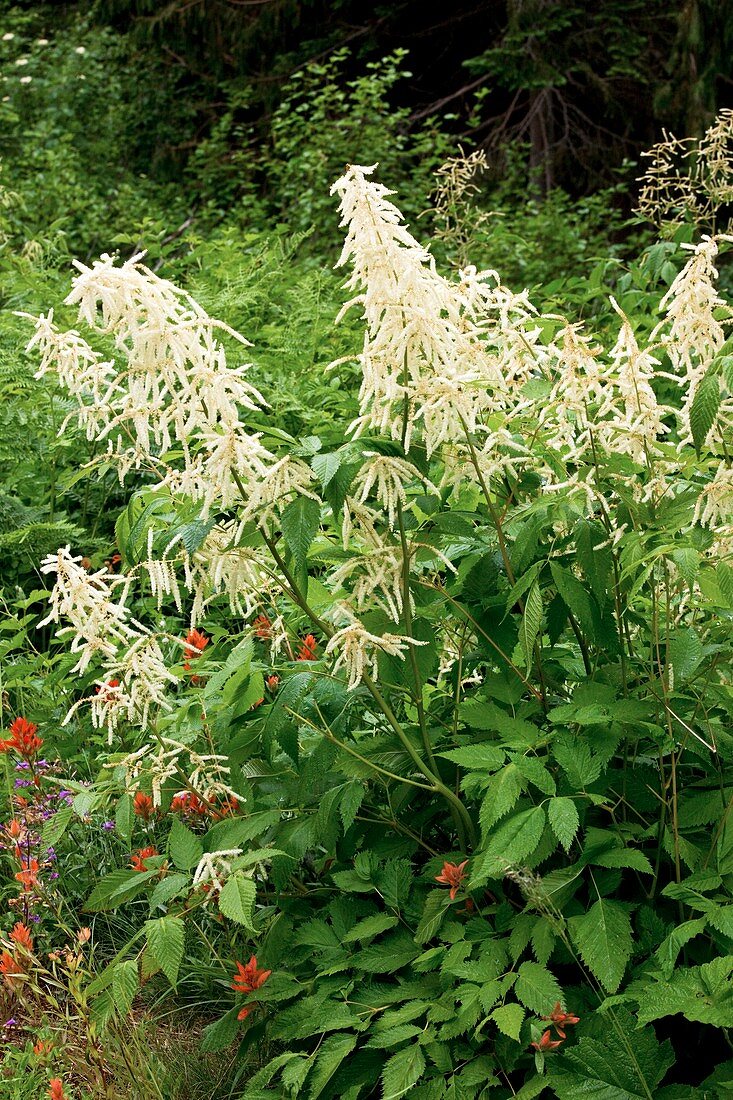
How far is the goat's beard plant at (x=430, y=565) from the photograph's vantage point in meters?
1.99

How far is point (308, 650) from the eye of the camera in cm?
274

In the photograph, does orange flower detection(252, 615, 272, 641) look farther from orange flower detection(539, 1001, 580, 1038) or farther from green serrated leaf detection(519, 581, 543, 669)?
orange flower detection(539, 1001, 580, 1038)

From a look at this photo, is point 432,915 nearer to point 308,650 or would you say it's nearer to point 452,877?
point 452,877

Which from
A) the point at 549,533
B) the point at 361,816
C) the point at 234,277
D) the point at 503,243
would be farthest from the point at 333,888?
the point at 503,243

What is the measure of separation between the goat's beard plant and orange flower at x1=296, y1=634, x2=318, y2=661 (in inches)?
2.2

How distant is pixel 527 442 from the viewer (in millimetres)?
2428

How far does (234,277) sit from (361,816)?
4.26 metres

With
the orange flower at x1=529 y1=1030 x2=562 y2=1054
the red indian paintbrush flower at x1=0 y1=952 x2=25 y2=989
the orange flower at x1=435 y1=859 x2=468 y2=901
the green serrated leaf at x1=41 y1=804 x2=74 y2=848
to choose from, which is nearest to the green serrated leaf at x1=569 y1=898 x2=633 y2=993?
the orange flower at x1=529 y1=1030 x2=562 y2=1054

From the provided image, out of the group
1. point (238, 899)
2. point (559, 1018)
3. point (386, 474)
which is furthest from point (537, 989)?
point (386, 474)

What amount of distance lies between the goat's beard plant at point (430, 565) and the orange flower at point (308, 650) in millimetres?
56

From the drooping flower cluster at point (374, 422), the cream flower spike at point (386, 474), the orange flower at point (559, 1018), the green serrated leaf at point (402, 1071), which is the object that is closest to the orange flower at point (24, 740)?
the drooping flower cluster at point (374, 422)

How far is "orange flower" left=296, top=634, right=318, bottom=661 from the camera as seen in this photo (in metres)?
2.73

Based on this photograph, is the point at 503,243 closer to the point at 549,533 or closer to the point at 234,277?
the point at 234,277

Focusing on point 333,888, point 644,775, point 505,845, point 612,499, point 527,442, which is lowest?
point 333,888
